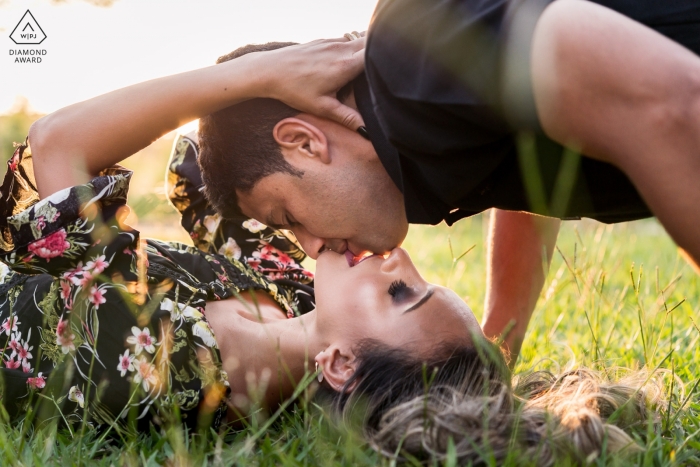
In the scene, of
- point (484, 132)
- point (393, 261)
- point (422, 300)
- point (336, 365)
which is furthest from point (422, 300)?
point (484, 132)

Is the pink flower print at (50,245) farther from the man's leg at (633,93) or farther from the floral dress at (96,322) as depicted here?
the man's leg at (633,93)

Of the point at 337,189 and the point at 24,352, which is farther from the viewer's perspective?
the point at 337,189

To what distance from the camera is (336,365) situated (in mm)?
2373

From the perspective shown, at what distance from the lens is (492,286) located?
332 cm

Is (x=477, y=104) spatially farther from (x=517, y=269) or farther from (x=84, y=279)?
(x=517, y=269)

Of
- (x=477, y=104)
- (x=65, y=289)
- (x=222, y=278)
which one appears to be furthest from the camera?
(x=222, y=278)

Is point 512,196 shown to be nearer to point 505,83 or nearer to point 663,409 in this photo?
point 505,83

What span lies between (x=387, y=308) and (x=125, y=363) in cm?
88

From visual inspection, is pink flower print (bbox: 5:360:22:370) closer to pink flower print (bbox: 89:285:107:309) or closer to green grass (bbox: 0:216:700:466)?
green grass (bbox: 0:216:700:466)

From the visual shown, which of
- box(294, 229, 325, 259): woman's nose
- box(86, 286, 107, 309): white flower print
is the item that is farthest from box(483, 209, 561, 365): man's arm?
box(86, 286, 107, 309): white flower print

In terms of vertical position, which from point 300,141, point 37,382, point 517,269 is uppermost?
point 300,141

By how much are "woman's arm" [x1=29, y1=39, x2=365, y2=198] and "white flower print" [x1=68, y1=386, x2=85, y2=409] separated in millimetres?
717

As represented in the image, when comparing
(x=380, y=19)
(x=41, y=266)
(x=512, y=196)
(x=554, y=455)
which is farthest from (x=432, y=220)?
(x=41, y=266)

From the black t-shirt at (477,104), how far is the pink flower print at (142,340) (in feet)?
3.21
